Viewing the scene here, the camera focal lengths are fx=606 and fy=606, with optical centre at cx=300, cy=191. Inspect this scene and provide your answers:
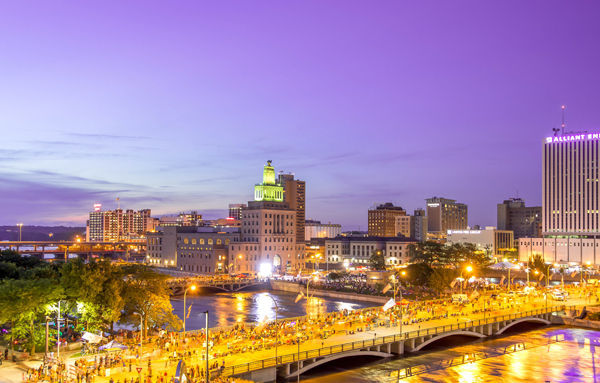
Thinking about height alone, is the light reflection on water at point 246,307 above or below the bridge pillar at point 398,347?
below

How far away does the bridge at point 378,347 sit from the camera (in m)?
49.9

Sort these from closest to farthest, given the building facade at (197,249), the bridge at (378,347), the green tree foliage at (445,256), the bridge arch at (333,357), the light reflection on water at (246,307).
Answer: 1. the bridge at (378,347)
2. the bridge arch at (333,357)
3. the light reflection on water at (246,307)
4. the green tree foliage at (445,256)
5. the building facade at (197,249)

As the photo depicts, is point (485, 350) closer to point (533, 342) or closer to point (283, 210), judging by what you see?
point (533, 342)

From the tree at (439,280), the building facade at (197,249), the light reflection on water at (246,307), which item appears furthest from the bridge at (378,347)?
the building facade at (197,249)

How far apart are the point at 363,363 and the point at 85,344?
88.4 feet

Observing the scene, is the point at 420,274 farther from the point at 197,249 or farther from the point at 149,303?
the point at 197,249

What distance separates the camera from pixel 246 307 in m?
109

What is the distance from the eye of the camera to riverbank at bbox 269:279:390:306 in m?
119

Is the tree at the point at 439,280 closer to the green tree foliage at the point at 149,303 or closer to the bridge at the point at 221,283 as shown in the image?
the bridge at the point at 221,283

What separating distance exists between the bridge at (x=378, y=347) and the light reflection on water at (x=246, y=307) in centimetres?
2597

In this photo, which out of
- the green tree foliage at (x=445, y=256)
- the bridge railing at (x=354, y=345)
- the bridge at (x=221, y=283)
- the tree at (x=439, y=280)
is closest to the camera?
the bridge railing at (x=354, y=345)

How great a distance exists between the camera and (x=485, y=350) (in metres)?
69.0

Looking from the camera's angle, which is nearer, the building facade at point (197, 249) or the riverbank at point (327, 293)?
the riverbank at point (327, 293)

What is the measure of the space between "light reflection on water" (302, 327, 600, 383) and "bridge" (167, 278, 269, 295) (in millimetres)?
71413
